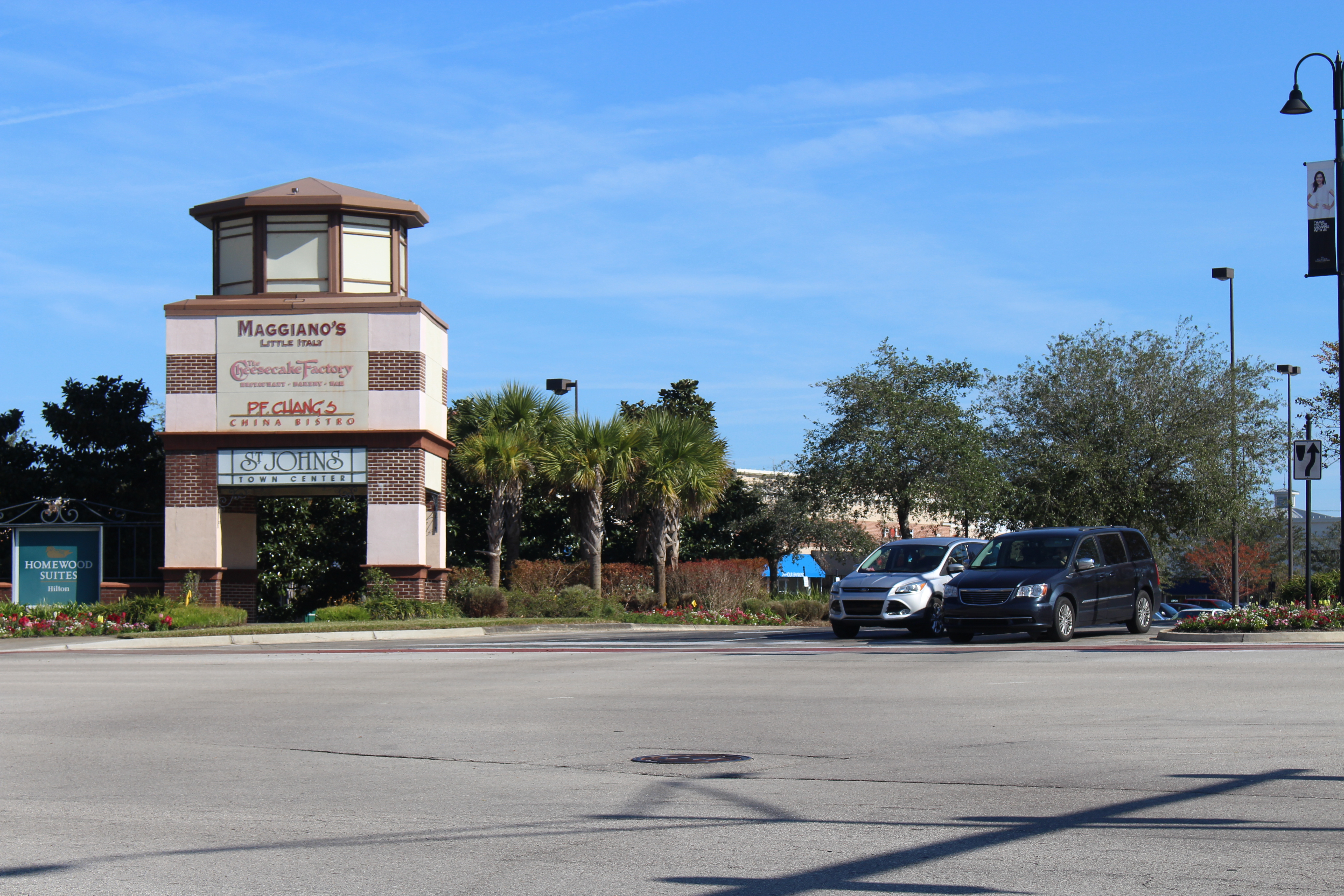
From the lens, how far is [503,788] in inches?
332

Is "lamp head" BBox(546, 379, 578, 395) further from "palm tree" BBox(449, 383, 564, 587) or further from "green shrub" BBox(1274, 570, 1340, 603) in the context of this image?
"green shrub" BBox(1274, 570, 1340, 603)

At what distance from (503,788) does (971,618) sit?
13.9 m

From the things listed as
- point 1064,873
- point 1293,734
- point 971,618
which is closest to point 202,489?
point 971,618

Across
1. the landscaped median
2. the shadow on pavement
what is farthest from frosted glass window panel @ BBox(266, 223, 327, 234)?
the shadow on pavement

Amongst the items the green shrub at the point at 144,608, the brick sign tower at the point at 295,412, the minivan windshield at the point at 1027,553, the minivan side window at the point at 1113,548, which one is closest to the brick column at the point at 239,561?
the brick sign tower at the point at 295,412

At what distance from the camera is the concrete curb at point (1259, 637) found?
20203mm

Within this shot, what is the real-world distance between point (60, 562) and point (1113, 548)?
23.0m

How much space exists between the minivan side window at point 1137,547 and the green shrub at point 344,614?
16.2 m

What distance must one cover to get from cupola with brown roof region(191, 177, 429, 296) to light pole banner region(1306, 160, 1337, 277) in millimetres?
19959

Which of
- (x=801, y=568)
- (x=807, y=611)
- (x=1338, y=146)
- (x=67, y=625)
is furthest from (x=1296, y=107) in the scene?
(x=801, y=568)

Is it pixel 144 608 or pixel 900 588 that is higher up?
pixel 900 588

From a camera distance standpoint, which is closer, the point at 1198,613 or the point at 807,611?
the point at 807,611

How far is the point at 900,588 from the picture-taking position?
23.1m

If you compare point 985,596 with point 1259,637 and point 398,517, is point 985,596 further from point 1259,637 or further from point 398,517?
point 398,517
